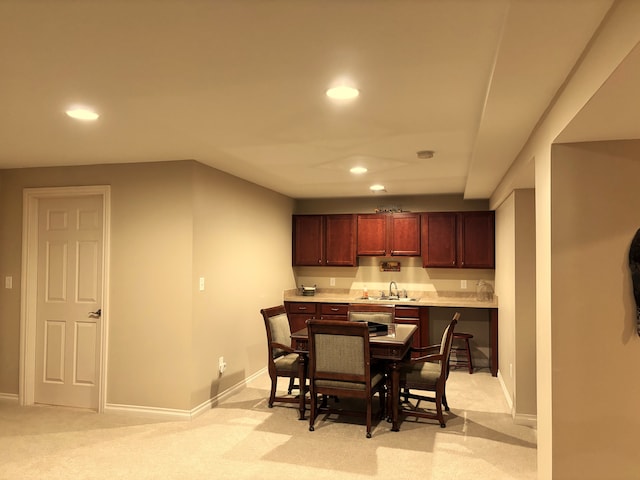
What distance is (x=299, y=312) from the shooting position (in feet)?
21.5

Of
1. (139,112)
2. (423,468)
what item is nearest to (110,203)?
(139,112)

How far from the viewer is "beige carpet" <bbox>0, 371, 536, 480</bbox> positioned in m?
3.12

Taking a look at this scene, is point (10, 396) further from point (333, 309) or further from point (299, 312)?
point (333, 309)

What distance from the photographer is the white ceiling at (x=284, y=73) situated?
162 cm

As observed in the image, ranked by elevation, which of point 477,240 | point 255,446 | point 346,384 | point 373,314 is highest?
point 477,240

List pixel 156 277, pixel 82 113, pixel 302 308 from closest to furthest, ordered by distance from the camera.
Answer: pixel 82 113
pixel 156 277
pixel 302 308

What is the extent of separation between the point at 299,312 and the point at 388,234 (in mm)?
1688

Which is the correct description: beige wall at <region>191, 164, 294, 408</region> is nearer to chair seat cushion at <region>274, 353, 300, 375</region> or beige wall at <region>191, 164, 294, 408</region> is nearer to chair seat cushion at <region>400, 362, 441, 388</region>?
chair seat cushion at <region>274, 353, 300, 375</region>

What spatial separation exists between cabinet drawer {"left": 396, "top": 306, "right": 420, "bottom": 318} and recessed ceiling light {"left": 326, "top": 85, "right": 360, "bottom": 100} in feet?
13.6

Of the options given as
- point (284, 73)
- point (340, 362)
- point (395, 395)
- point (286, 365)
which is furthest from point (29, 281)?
point (284, 73)

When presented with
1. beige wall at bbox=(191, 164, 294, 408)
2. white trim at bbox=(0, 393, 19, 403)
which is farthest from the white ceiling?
white trim at bbox=(0, 393, 19, 403)

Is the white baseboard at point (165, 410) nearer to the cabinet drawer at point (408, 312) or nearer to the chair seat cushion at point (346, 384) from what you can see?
the chair seat cushion at point (346, 384)

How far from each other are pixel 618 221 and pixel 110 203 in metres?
4.05

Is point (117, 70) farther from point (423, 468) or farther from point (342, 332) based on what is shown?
point (423, 468)
